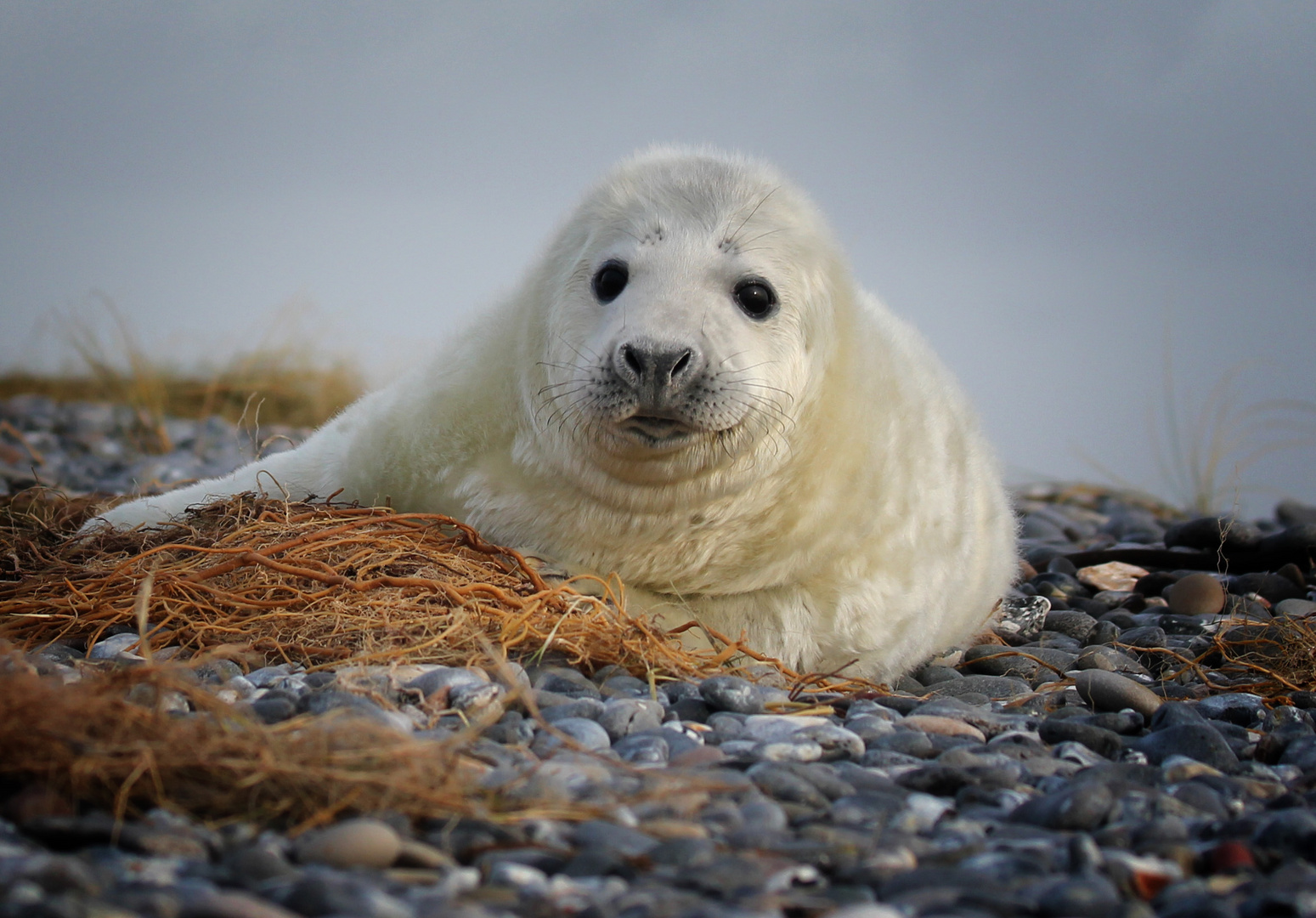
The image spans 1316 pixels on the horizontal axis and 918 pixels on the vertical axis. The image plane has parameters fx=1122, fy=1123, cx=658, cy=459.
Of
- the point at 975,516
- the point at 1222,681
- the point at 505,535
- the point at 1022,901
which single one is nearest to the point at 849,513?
the point at 975,516

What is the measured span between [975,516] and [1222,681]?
0.90 m

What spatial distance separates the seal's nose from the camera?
2762 millimetres

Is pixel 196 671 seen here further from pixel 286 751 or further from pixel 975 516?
pixel 975 516

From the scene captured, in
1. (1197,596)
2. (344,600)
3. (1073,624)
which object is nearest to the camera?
(344,600)

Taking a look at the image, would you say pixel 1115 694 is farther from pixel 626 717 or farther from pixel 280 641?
pixel 280 641

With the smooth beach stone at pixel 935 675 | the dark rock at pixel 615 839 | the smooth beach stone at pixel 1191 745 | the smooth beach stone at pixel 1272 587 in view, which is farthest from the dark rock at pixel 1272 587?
the dark rock at pixel 615 839

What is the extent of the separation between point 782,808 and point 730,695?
2.10 ft

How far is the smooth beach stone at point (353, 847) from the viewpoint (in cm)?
162

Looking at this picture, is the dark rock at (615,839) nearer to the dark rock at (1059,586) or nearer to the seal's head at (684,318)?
the seal's head at (684,318)

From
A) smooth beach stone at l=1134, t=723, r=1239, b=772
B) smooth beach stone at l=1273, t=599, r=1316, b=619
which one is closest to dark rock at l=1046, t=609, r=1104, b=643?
smooth beach stone at l=1273, t=599, r=1316, b=619

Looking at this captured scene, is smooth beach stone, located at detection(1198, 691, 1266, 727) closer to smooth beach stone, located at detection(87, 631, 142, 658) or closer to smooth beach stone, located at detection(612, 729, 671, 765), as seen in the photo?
smooth beach stone, located at detection(612, 729, 671, 765)

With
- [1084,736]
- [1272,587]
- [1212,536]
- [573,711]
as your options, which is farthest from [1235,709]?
[1212,536]

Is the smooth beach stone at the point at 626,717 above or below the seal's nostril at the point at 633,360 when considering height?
below

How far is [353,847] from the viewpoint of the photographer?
163cm
